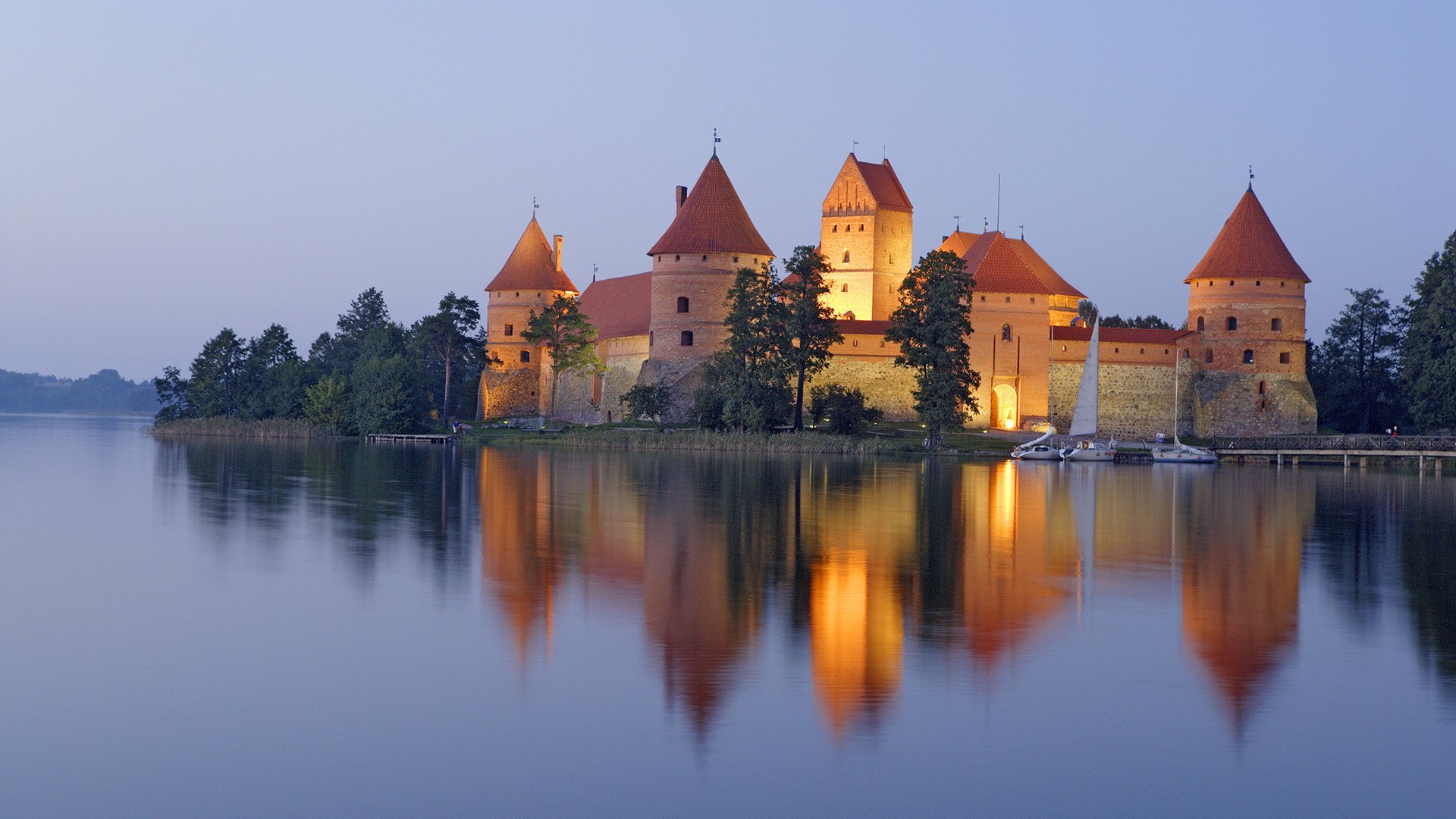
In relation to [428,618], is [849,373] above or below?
above

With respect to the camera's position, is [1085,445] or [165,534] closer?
[165,534]

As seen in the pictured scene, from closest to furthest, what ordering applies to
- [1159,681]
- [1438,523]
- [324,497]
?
[1159,681] < [1438,523] < [324,497]

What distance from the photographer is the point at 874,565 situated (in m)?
13.4

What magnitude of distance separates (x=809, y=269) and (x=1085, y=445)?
8.49 meters

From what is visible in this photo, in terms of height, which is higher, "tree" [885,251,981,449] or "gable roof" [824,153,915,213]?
"gable roof" [824,153,915,213]

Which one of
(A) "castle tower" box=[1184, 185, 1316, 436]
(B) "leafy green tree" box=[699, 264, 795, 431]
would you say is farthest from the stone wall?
(B) "leafy green tree" box=[699, 264, 795, 431]

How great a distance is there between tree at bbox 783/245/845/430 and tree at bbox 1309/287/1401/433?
684 inches

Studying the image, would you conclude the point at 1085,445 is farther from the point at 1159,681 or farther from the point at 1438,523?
the point at 1159,681

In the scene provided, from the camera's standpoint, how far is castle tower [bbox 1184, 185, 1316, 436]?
4231 cm

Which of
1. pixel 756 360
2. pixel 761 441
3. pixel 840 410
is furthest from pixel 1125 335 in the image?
pixel 761 441

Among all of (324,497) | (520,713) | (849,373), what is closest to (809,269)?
(849,373)

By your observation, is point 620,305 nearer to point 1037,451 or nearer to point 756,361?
point 756,361

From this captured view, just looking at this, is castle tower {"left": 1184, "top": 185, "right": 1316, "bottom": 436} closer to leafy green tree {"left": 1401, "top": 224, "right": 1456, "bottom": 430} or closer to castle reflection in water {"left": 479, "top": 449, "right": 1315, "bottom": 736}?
leafy green tree {"left": 1401, "top": 224, "right": 1456, "bottom": 430}

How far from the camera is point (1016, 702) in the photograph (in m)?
7.82
